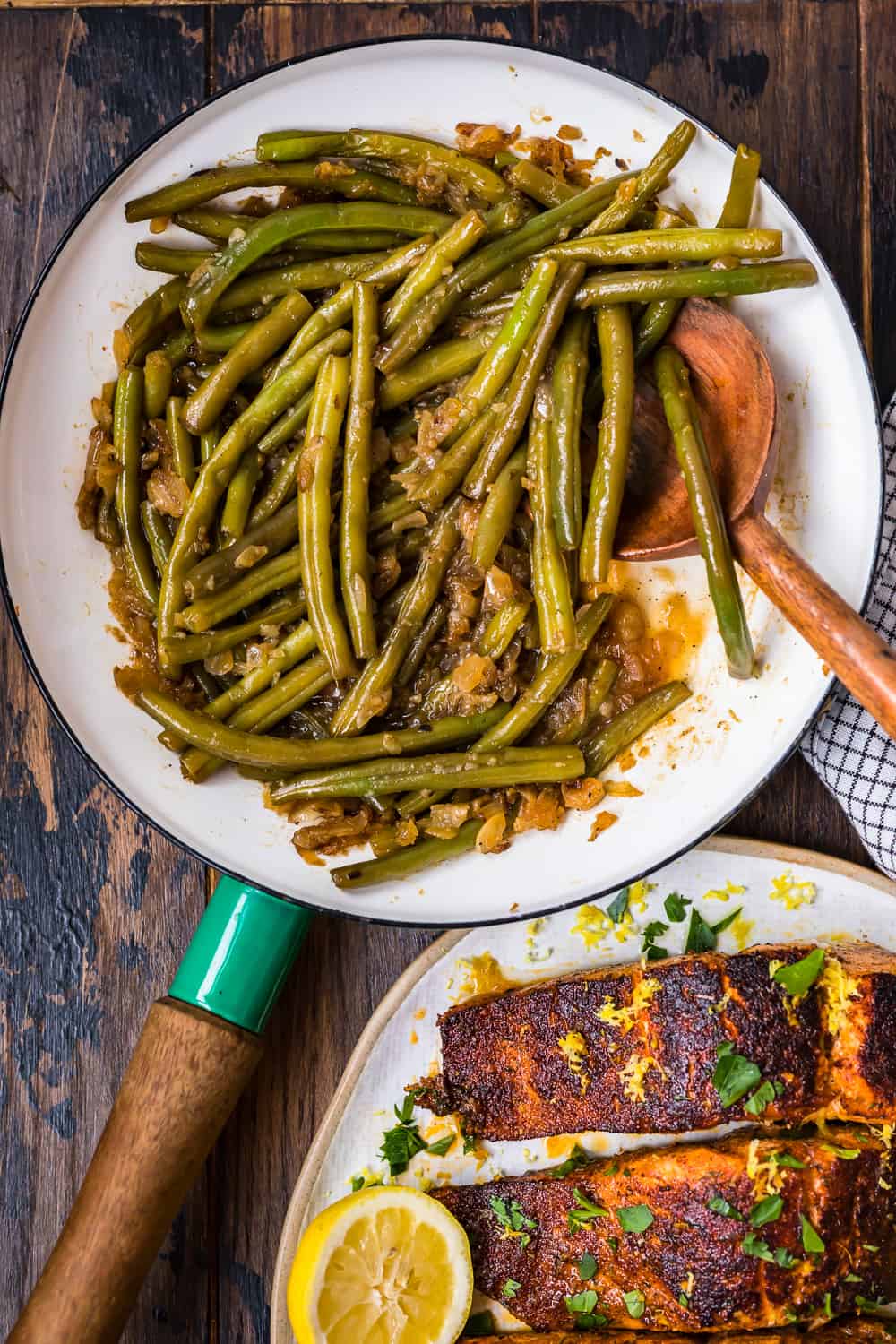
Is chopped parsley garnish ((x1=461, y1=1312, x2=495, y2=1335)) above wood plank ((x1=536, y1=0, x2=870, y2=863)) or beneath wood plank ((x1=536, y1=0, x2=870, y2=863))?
beneath

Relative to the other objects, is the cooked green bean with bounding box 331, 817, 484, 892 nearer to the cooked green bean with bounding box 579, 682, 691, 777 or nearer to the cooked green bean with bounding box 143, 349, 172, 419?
the cooked green bean with bounding box 579, 682, 691, 777

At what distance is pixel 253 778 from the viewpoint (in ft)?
9.86

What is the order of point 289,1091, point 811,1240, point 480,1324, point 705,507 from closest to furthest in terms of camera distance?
point 705,507
point 811,1240
point 480,1324
point 289,1091

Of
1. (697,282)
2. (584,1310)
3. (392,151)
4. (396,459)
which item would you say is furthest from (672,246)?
(584,1310)

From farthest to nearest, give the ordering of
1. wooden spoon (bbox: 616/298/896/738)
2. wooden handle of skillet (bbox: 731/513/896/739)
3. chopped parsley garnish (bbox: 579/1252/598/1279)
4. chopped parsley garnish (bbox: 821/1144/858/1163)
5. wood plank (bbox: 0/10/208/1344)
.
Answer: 1. wood plank (bbox: 0/10/208/1344)
2. chopped parsley garnish (bbox: 579/1252/598/1279)
3. chopped parsley garnish (bbox: 821/1144/858/1163)
4. wooden spoon (bbox: 616/298/896/738)
5. wooden handle of skillet (bbox: 731/513/896/739)

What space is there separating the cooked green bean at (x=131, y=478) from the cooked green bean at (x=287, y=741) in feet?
0.98

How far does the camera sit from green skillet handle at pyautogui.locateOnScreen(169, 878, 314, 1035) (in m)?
2.99

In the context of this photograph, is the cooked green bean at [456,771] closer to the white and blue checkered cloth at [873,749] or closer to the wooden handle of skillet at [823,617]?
the wooden handle of skillet at [823,617]

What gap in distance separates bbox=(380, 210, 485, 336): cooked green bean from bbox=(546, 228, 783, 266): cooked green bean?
0.20 m

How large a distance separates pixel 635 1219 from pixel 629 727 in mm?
1323

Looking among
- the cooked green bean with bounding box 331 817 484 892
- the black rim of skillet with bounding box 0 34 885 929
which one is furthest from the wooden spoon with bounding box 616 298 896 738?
the cooked green bean with bounding box 331 817 484 892

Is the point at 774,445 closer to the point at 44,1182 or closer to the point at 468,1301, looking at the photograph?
the point at 468,1301

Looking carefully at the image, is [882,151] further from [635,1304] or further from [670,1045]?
[635,1304]

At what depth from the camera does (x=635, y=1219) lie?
3066 millimetres
